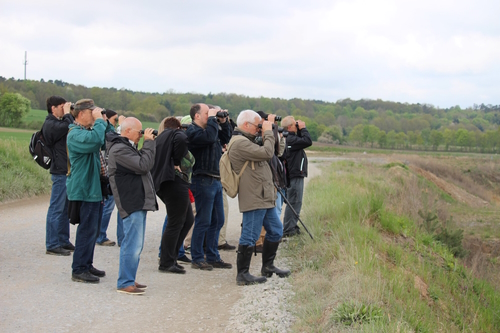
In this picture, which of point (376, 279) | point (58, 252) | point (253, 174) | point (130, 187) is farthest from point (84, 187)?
point (376, 279)

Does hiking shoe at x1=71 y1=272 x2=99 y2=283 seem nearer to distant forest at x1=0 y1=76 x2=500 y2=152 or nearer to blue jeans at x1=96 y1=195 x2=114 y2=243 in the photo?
blue jeans at x1=96 y1=195 x2=114 y2=243

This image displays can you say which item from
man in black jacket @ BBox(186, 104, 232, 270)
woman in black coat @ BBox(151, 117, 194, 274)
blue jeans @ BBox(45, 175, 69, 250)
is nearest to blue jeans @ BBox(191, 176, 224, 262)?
man in black jacket @ BBox(186, 104, 232, 270)

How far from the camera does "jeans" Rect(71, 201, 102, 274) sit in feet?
20.3

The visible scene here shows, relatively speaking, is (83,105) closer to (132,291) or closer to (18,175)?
(132,291)

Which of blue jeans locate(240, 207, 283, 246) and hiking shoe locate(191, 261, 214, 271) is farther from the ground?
blue jeans locate(240, 207, 283, 246)

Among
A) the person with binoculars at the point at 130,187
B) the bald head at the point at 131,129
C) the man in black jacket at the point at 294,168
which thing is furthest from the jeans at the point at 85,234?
the man in black jacket at the point at 294,168

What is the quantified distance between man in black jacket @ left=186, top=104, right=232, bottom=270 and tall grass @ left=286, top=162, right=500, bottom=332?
140cm

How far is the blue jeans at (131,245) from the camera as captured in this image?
230 inches

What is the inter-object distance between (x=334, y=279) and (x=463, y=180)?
3980cm

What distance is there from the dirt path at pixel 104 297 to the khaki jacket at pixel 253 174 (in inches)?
42.9

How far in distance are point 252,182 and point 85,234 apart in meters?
2.10

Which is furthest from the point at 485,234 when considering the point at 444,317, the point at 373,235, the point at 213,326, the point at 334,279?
the point at 213,326

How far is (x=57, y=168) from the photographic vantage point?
766cm

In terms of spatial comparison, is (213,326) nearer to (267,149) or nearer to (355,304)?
(355,304)
